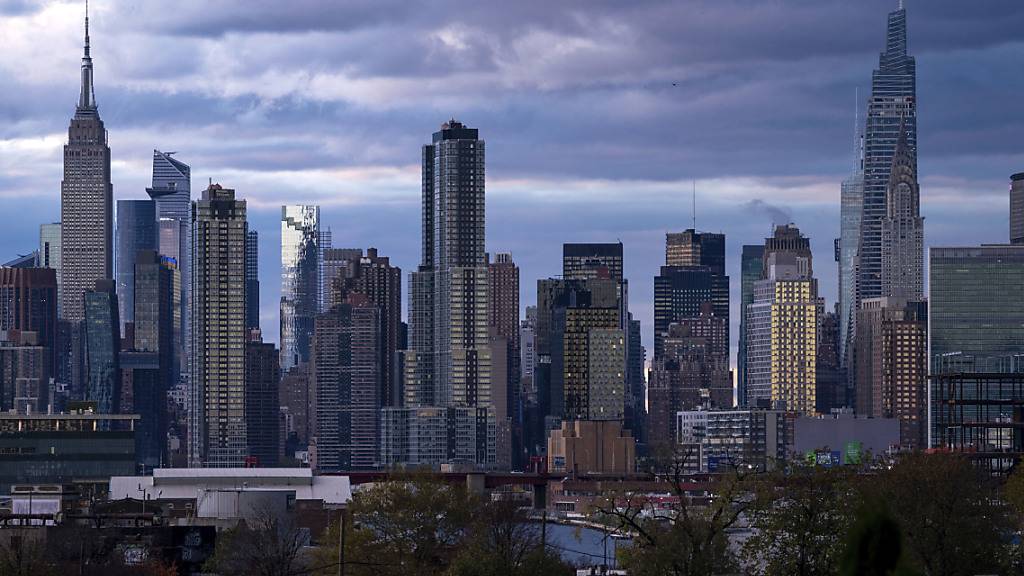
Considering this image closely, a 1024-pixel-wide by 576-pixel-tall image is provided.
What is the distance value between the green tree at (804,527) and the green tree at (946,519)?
228cm

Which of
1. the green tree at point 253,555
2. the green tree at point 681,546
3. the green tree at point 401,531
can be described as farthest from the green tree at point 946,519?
the green tree at point 253,555

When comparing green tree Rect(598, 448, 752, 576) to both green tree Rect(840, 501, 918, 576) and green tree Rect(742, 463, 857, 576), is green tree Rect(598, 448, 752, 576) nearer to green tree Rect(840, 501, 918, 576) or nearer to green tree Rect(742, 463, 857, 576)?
green tree Rect(742, 463, 857, 576)

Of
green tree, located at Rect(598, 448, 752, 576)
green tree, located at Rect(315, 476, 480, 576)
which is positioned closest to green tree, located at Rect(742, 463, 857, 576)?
green tree, located at Rect(598, 448, 752, 576)

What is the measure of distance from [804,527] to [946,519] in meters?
14.3

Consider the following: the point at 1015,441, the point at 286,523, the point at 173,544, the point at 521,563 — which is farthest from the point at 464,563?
the point at 1015,441

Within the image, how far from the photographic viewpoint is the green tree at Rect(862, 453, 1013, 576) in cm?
8119

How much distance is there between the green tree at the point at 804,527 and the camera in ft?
235

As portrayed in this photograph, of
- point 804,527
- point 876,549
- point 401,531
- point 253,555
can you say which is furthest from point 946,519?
point 876,549

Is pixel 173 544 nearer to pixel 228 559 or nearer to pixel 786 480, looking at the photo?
pixel 228 559

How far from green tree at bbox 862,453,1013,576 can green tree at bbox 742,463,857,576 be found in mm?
2281

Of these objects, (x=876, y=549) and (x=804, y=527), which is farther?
(x=804, y=527)

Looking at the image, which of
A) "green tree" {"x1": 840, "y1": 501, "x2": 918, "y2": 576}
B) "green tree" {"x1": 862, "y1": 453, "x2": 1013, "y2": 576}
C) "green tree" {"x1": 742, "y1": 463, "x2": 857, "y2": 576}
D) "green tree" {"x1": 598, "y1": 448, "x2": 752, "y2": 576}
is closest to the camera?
"green tree" {"x1": 840, "y1": 501, "x2": 918, "y2": 576}

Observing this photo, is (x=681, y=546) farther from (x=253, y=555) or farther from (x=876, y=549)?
(x=253, y=555)

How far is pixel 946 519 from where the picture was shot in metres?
84.4
